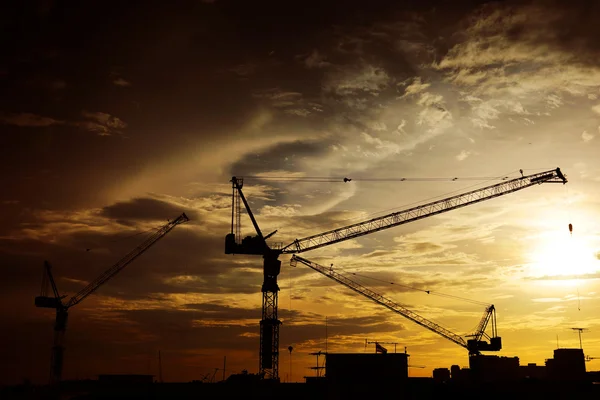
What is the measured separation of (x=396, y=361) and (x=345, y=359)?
34.9ft

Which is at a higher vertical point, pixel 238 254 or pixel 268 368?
pixel 238 254

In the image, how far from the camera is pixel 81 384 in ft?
633

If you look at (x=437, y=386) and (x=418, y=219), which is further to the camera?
(x=418, y=219)

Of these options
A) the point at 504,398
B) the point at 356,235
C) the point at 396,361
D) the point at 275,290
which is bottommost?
the point at 504,398

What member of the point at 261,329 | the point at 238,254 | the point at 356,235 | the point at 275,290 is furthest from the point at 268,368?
the point at 356,235

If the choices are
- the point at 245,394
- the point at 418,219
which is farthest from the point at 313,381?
the point at 418,219

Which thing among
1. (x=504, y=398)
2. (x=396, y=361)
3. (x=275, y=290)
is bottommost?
(x=504, y=398)

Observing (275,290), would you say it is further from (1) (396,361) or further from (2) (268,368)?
(1) (396,361)

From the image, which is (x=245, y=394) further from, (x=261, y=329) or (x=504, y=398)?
(x=504, y=398)

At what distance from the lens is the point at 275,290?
185500 millimetres

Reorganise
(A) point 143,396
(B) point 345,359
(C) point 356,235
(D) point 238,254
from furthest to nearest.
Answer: (C) point 356,235 → (D) point 238,254 → (A) point 143,396 → (B) point 345,359

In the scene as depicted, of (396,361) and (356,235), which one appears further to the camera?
(356,235)

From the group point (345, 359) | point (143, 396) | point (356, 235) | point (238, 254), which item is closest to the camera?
point (345, 359)

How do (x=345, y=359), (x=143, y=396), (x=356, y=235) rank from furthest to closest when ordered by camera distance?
(x=356, y=235), (x=143, y=396), (x=345, y=359)
